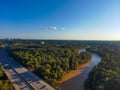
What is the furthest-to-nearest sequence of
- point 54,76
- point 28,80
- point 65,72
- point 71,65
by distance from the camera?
1. point 71,65
2. point 65,72
3. point 54,76
4. point 28,80

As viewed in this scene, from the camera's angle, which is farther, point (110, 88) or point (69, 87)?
point (69, 87)

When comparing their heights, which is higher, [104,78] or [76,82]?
[104,78]

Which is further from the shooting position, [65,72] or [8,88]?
[65,72]

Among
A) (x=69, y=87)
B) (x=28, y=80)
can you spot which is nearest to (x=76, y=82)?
(x=69, y=87)

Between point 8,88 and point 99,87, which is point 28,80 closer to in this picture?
point 8,88

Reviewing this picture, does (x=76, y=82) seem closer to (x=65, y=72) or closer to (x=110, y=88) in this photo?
(x=65, y=72)

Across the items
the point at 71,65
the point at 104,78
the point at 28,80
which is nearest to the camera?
the point at 104,78

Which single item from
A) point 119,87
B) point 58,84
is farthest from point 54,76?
point 119,87

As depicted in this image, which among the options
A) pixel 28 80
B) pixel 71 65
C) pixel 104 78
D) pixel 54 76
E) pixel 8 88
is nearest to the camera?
pixel 8 88

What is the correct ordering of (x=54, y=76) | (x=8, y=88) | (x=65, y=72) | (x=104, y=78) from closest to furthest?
1. (x=8, y=88)
2. (x=104, y=78)
3. (x=54, y=76)
4. (x=65, y=72)
